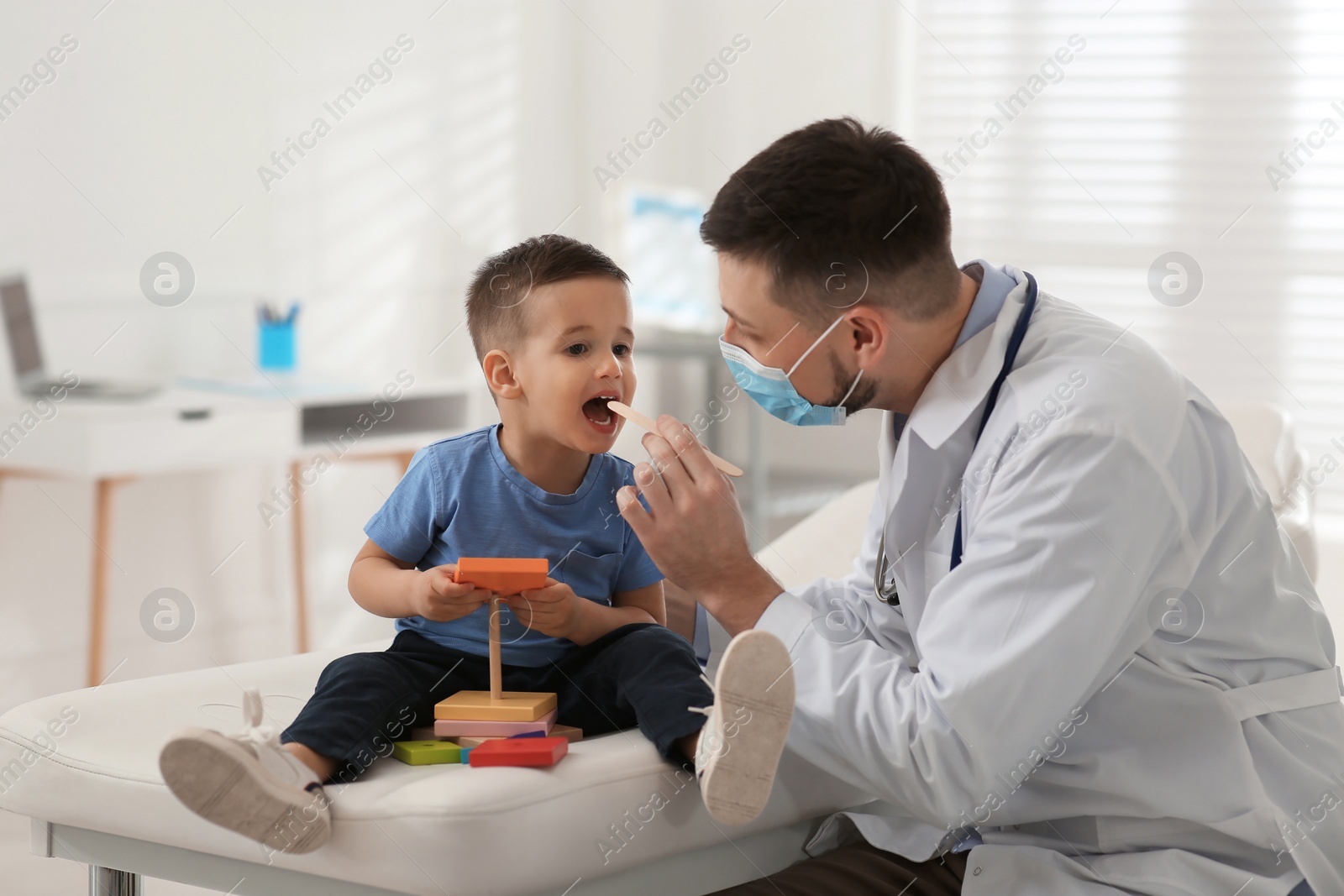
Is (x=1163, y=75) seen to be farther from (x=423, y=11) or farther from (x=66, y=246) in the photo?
(x=66, y=246)

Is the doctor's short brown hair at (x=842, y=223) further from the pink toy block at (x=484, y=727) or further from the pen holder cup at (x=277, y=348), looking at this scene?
the pen holder cup at (x=277, y=348)

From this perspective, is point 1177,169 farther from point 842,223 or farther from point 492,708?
point 492,708

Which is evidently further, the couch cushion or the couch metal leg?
the couch metal leg

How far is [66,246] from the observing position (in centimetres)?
327

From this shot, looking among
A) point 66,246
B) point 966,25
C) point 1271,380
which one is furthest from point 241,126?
point 1271,380

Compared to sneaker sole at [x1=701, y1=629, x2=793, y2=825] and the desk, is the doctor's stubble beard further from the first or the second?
the desk

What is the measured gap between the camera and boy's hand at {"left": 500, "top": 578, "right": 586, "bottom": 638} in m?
1.30

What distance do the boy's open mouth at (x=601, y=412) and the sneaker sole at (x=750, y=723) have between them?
1.59 ft

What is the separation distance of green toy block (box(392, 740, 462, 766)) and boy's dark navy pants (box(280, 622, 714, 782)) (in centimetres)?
3

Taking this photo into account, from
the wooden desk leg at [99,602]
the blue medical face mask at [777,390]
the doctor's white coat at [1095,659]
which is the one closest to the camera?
the doctor's white coat at [1095,659]

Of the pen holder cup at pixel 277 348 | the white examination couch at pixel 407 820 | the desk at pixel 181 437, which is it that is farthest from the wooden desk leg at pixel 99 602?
the white examination couch at pixel 407 820

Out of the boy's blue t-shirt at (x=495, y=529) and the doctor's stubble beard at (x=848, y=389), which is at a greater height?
the doctor's stubble beard at (x=848, y=389)

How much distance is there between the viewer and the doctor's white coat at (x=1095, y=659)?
110 cm

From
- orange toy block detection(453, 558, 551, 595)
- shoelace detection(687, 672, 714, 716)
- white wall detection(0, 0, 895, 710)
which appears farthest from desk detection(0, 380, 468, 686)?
shoelace detection(687, 672, 714, 716)
